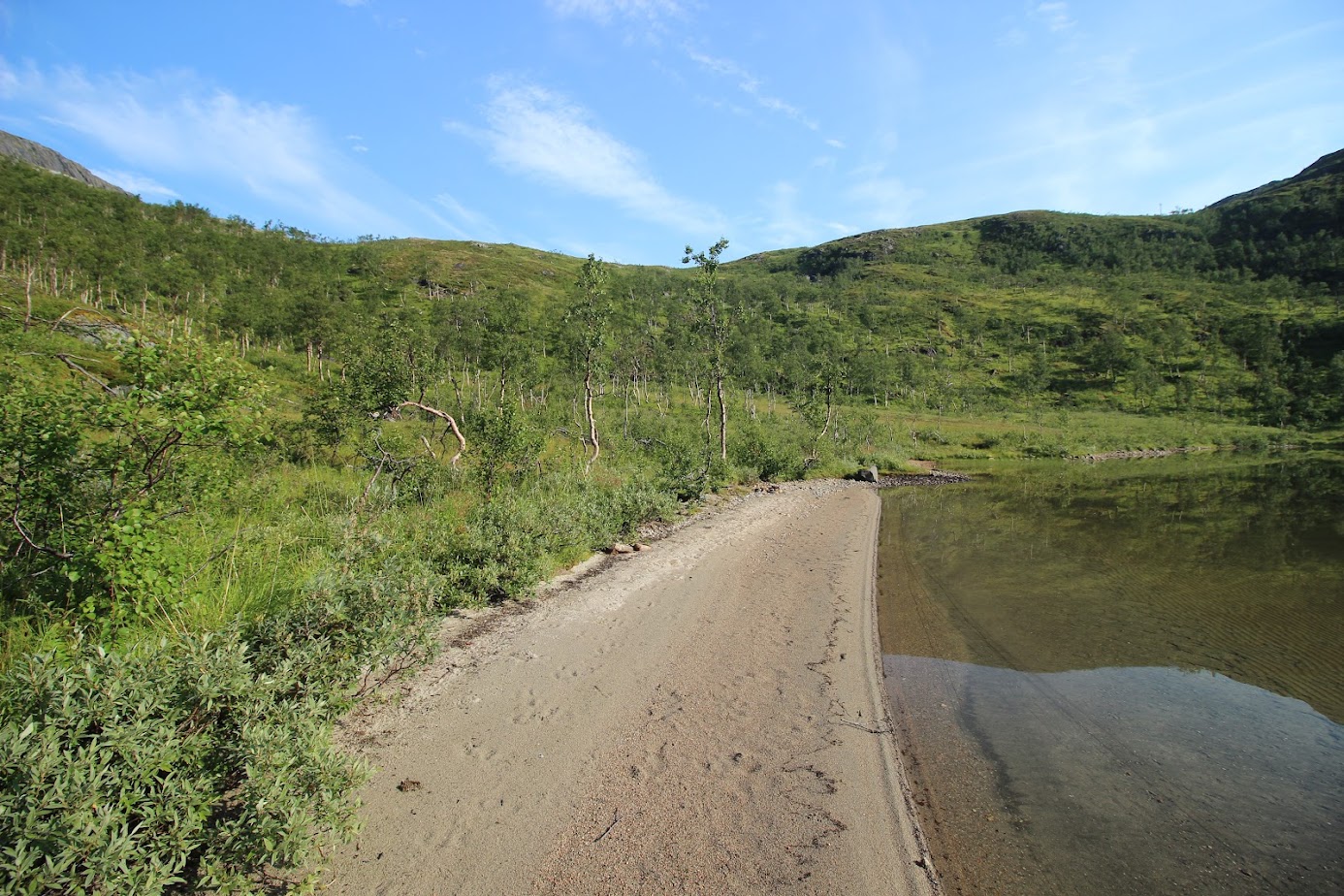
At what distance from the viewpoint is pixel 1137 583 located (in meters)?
14.1

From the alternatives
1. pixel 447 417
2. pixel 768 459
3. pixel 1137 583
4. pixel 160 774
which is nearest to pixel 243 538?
pixel 160 774

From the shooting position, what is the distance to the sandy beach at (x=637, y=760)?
4.57 metres

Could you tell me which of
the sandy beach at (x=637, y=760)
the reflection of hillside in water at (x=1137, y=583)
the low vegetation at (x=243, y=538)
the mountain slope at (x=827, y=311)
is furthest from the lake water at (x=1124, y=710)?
the mountain slope at (x=827, y=311)

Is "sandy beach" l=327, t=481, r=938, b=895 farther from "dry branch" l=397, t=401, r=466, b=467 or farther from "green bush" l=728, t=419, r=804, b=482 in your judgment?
"green bush" l=728, t=419, r=804, b=482

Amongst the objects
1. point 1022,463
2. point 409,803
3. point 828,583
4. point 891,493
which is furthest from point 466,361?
point 409,803

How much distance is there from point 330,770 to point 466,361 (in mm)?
68361

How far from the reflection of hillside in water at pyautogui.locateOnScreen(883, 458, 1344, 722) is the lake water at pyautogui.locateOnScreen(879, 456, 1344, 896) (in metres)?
0.06

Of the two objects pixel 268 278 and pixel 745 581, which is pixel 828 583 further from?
pixel 268 278

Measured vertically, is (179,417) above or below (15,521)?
above

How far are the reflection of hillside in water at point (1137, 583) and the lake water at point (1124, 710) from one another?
2.4 inches

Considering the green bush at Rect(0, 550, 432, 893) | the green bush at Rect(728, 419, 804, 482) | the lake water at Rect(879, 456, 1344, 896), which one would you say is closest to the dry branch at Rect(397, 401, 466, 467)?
the green bush at Rect(0, 550, 432, 893)

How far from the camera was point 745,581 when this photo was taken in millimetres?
12625

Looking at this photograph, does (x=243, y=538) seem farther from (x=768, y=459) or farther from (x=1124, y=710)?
(x=768, y=459)

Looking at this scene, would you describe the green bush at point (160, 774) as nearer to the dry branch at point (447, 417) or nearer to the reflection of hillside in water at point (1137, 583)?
the reflection of hillside in water at point (1137, 583)
